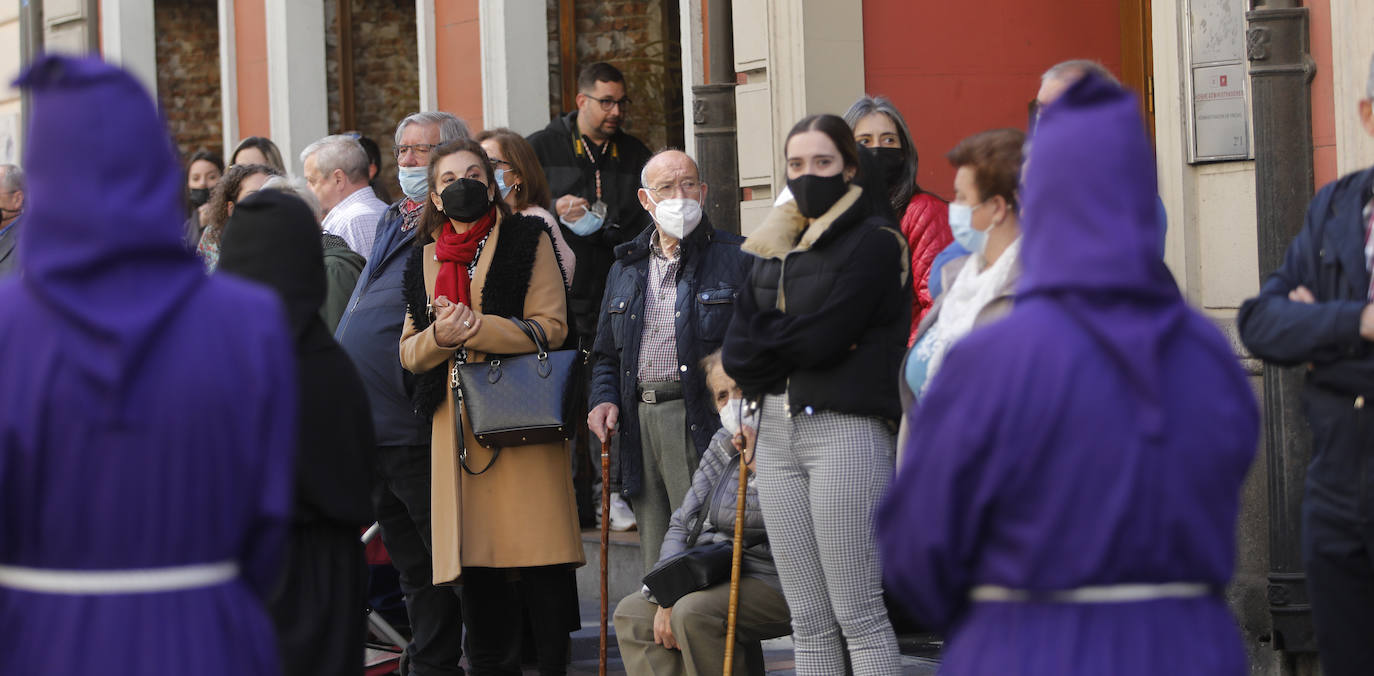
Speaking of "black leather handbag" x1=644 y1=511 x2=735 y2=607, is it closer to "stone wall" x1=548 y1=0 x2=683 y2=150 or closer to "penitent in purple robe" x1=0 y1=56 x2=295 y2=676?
"penitent in purple robe" x1=0 y1=56 x2=295 y2=676

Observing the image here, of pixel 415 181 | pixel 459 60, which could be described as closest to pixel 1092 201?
pixel 415 181

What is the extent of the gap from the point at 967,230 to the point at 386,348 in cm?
269

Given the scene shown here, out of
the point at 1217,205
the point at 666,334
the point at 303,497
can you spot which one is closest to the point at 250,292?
the point at 303,497

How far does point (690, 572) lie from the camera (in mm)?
5984

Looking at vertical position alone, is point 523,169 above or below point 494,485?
A: above

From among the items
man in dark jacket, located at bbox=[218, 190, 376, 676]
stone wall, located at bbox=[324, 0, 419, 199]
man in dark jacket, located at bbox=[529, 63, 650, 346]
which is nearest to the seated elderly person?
man in dark jacket, located at bbox=[218, 190, 376, 676]

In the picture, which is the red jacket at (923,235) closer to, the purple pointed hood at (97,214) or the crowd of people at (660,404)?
the crowd of people at (660,404)

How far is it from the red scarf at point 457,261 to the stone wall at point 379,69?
5.98m

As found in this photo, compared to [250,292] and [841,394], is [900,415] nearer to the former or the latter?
[841,394]

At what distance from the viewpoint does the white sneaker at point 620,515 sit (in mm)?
8961

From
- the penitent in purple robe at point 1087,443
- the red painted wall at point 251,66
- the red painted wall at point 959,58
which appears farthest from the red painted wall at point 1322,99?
the red painted wall at point 251,66

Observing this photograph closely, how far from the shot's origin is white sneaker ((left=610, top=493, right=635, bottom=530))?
29.4ft

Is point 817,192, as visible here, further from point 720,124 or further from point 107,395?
point 720,124

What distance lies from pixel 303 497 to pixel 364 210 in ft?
11.9
